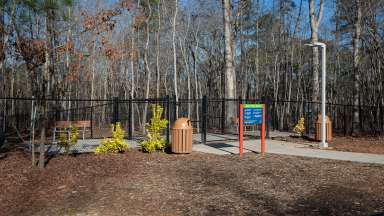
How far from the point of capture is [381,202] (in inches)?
216

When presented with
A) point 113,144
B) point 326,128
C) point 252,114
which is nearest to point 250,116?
point 252,114

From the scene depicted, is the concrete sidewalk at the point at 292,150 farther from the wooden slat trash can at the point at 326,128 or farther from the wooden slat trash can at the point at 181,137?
the wooden slat trash can at the point at 326,128

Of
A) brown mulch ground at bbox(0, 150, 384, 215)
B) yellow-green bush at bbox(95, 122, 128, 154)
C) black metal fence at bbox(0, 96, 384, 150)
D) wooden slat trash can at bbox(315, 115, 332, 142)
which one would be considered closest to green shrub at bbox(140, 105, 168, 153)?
yellow-green bush at bbox(95, 122, 128, 154)

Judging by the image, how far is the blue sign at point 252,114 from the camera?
9.83 metres

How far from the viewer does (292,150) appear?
11.3m

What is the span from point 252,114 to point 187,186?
3.83 meters

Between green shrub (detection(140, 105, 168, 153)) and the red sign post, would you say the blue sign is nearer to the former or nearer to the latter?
the red sign post

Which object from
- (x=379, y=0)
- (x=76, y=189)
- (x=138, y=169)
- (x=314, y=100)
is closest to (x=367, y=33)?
(x=379, y=0)

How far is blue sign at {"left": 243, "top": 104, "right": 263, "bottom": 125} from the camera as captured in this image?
983 centimetres

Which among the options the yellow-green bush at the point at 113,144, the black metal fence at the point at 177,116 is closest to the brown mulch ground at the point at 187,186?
the yellow-green bush at the point at 113,144

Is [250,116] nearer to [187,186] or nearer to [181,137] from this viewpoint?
[181,137]

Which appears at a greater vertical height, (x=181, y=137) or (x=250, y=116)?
(x=250, y=116)

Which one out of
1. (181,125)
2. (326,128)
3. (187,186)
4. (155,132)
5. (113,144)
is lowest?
(187,186)

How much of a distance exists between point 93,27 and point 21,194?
3709mm
